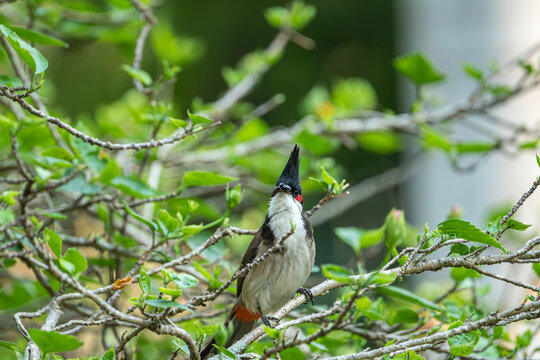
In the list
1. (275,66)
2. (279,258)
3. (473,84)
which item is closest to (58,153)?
(279,258)

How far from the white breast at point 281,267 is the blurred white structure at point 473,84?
1500mm

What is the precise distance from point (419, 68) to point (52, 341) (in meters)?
1.49

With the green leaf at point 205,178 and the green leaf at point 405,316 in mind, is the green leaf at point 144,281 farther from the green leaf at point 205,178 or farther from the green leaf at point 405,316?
the green leaf at point 405,316

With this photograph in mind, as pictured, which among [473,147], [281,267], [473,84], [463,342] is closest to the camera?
[463,342]

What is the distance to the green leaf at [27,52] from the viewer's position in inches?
43.6

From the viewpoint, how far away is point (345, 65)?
216 inches

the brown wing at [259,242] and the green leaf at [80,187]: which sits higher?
the brown wing at [259,242]

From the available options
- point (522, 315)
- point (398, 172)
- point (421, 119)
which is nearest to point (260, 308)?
point (522, 315)

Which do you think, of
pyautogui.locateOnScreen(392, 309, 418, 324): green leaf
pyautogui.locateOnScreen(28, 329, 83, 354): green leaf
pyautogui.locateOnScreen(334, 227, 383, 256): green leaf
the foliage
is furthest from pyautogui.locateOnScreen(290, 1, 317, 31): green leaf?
pyautogui.locateOnScreen(28, 329, 83, 354): green leaf

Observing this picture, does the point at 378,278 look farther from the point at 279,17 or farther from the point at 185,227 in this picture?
the point at 279,17

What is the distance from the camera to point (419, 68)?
2123 mm

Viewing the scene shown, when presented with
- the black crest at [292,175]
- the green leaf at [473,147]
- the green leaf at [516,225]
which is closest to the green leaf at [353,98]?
the green leaf at [473,147]

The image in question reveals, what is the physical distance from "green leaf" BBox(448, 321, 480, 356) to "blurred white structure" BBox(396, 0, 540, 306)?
1.90 meters

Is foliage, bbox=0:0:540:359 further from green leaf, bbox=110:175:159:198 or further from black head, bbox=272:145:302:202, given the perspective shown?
black head, bbox=272:145:302:202
